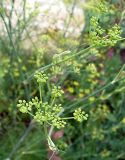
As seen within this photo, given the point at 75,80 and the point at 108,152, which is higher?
the point at 75,80

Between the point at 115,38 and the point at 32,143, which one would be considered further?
the point at 32,143

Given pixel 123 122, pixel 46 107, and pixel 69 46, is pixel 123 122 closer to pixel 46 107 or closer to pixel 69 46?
pixel 69 46

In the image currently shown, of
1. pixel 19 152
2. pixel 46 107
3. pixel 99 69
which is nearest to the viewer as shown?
pixel 46 107

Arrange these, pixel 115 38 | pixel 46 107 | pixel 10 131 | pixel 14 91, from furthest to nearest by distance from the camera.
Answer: pixel 14 91 → pixel 10 131 → pixel 115 38 → pixel 46 107

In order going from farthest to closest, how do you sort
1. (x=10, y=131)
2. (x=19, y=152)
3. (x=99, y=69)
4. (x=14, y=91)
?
(x=99, y=69) < (x=14, y=91) < (x=10, y=131) < (x=19, y=152)

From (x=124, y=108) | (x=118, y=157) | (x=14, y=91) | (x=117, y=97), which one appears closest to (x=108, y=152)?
(x=118, y=157)

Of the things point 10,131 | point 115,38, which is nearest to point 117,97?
point 10,131

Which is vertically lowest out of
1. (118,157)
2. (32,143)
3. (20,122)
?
(118,157)

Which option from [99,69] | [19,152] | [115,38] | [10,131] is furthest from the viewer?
[99,69]

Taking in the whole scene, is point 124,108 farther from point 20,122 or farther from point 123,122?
point 20,122
